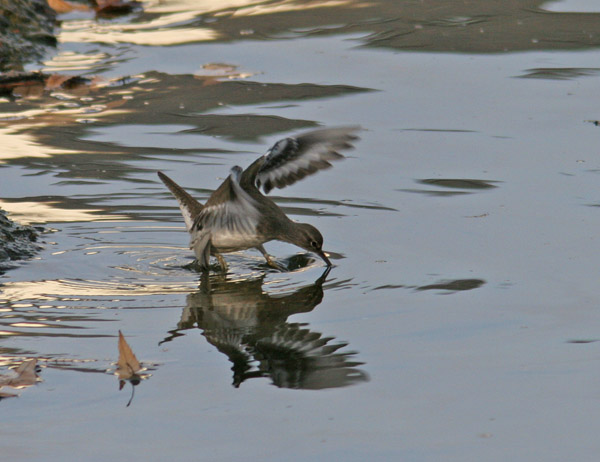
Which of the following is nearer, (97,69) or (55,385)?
(55,385)

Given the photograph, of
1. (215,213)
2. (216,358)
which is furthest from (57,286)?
(216,358)

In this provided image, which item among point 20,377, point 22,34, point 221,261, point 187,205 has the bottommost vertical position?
point 221,261

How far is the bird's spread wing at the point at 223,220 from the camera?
625cm

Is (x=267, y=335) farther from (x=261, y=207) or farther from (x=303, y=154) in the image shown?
(x=303, y=154)

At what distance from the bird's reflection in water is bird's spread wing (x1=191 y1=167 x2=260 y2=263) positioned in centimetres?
23

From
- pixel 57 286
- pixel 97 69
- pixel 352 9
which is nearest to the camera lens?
pixel 57 286

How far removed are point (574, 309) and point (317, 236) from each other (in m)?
1.64

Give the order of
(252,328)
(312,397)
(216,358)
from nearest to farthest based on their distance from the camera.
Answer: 1. (312,397)
2. (216,358)
3. (252,328)

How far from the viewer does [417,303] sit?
5512mm

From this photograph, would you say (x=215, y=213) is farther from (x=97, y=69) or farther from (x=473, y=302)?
(x=97, y=69)

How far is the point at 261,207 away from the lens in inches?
266

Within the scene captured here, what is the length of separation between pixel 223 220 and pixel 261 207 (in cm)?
45

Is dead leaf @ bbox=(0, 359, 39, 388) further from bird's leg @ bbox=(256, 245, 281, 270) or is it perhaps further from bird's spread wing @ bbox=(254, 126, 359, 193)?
bird's spread wing @ bbox=(254, 126, 359, 193)

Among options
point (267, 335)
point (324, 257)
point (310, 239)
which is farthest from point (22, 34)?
point (267, 335)
